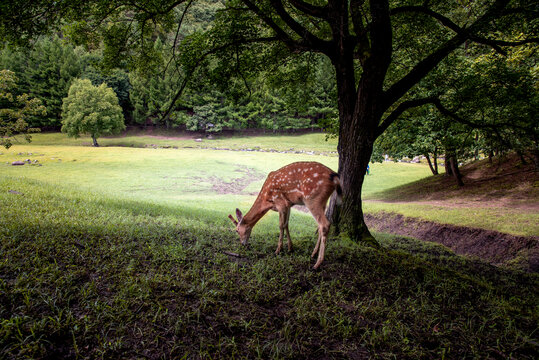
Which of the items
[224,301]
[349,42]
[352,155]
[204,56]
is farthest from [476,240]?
[204,56]

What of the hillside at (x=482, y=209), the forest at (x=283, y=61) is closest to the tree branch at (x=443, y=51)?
the forest at (x=283, y=61)

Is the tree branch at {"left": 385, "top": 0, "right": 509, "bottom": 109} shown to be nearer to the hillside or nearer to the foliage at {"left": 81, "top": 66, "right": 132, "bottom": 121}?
the hillside

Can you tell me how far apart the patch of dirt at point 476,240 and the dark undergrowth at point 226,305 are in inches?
158

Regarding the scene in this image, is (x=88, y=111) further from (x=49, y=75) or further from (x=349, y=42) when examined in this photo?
(x=349, y=42)

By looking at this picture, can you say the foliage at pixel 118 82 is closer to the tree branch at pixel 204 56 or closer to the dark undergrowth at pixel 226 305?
the tree branch at pixel 204 56

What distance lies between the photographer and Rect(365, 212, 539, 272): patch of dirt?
300 inches

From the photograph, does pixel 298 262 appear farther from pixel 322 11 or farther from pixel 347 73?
pixel 322 11

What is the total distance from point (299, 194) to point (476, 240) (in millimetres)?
7706

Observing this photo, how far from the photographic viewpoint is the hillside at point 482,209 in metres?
7.98

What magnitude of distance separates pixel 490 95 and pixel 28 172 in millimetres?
28334

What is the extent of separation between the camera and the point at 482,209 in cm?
1095

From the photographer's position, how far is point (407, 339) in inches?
100.0

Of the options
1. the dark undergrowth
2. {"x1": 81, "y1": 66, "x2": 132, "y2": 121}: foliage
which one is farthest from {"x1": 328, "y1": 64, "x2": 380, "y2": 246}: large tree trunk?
{"x1": 81, "y1": 66, "x2": 132, "y2": 121}: foliage

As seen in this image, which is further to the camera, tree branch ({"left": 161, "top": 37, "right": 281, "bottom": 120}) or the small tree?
the small tree
